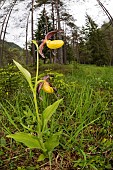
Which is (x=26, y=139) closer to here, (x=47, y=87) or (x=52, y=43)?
(x=47, y=87)

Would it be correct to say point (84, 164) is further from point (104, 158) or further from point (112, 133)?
point (112, 133)

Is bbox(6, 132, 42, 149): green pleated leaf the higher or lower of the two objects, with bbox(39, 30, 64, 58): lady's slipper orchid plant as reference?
lower

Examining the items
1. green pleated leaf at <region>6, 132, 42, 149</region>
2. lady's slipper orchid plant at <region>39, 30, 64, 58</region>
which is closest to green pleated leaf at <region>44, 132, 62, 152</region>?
green pleated leaf at <region>6, 132, 42, 149</region>

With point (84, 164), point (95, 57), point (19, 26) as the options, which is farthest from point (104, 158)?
point (95, 57)

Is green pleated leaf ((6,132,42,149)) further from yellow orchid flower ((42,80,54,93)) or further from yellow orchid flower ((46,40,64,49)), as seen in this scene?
yellow orchid flower ((46,40,64,49))

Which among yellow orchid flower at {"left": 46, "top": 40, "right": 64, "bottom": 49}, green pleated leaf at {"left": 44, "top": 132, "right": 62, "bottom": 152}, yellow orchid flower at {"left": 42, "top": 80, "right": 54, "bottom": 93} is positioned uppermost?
yellow orchid flower at {"left": 46, "top": 40, "right": 64, "bottom": 49}

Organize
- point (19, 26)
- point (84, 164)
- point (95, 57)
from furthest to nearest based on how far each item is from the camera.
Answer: point (95, 57) < point (19, 26) < point (84, 164)

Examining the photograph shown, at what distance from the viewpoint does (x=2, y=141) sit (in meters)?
1.52

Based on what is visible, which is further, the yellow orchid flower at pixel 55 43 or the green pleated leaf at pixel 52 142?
the green pleated leaf at pixel 52 142

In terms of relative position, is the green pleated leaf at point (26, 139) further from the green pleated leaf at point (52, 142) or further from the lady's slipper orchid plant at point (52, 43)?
the lady's slipper orchid plant at point (52, 43)

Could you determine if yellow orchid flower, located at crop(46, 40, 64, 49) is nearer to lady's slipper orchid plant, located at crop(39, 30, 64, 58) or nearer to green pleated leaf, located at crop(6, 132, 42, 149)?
lady's slipper orchid plant, located at crop(39, 30, 64, 58)

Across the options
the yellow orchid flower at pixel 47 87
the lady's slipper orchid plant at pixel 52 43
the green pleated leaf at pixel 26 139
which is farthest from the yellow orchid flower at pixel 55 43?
the green pleated leaf at pixel 26 139

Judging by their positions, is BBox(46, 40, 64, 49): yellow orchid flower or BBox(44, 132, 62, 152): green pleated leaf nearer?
BBox(46, 40, 64, 49): yellow orchid flower

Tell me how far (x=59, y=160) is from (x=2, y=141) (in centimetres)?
38
